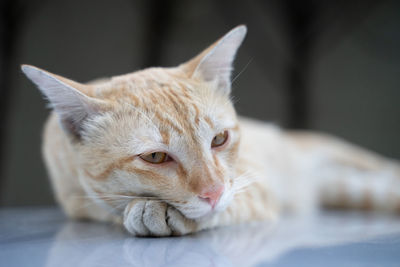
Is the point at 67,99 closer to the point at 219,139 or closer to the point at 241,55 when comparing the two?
the point at 219,139

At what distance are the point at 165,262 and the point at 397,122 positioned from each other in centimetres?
378

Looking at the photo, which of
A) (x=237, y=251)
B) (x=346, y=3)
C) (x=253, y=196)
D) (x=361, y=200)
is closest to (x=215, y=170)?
(x=237, y=251)

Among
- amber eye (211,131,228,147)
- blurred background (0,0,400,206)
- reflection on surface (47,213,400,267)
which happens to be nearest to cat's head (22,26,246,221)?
amber eye (211,131,228,147)

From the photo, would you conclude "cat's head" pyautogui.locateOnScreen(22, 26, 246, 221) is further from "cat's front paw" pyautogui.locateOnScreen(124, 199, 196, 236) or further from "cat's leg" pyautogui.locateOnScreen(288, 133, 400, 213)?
"cat's leg" pyautogui.locateOnScreen(288, 133, 400, 213)

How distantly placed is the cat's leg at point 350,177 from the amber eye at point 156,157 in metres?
1.80

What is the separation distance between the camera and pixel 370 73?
391 cm

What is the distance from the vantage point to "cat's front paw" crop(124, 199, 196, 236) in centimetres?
109

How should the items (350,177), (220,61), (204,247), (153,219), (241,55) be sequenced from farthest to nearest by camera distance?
1. (241,55)
2. (350,177)
3. (220,61)
4. (153,219)
5. (204,247)

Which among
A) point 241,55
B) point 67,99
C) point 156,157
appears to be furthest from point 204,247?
point 241,55

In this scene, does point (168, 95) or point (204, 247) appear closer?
point (204, 247)

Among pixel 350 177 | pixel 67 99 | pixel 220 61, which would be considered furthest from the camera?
pixel 350 177

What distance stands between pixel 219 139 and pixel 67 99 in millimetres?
563

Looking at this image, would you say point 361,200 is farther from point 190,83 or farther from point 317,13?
point 317,13

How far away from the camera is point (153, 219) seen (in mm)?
1089
